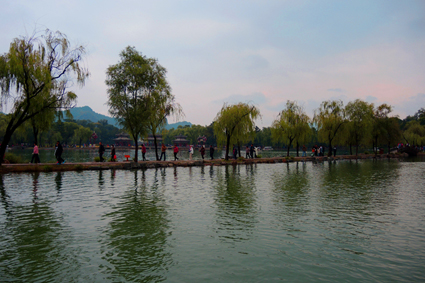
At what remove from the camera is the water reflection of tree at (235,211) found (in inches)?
370

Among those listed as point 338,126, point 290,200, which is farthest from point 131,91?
point 338,126

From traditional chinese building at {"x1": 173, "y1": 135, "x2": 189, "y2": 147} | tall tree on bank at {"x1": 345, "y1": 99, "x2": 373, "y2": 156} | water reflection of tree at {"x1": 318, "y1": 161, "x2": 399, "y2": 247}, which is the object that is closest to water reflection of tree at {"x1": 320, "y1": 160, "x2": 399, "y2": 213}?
water reflection of tree at {"x1": 318, "y1": 161, "x2": 399, "y2": 247}

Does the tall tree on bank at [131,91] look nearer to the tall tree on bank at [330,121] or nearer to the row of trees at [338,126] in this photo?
the row of trees at [338,126]

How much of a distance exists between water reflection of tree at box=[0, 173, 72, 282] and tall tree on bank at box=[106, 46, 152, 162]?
1978 centimetres

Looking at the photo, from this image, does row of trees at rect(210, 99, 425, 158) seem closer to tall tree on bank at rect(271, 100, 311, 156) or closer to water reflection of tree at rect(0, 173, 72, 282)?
tall tree on bank at rect(271, 100, 311, 156)

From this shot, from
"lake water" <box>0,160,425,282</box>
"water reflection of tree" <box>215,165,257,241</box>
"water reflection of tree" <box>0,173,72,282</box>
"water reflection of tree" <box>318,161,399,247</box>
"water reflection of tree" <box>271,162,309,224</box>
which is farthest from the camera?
"water reflection of tree" <box>271,162,309,224</box>

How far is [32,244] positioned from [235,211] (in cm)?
702

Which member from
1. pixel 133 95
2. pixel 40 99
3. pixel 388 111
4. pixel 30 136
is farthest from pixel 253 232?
pixel 30 136

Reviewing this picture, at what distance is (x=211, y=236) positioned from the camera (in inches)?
356

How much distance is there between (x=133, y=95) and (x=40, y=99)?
1033cm

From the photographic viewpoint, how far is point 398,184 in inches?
760

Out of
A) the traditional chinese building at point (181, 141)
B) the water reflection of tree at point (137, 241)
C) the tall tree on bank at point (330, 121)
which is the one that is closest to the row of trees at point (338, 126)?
the tall tree on bank at point (330, 121)

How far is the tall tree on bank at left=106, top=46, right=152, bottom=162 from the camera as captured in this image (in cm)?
3194

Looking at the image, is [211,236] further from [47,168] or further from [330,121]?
[330,121]
